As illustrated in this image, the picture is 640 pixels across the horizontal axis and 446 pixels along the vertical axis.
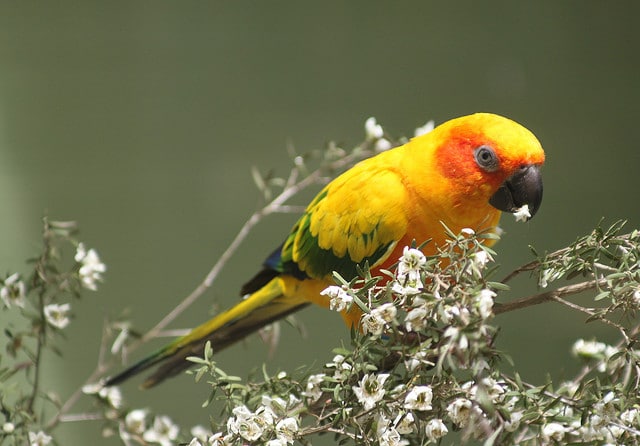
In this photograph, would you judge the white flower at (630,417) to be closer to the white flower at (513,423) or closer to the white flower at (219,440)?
the white flower at (513,423)

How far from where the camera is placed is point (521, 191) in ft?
3.00

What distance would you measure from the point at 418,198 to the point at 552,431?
37 centimetres

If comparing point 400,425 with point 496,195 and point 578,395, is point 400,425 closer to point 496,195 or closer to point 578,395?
point 578,395

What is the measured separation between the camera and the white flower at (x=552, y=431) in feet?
2.27

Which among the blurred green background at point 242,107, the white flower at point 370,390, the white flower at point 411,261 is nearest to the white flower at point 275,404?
the white flower at point 370,390

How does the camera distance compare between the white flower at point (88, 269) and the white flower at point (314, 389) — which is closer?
the white flower at point (314, 389)

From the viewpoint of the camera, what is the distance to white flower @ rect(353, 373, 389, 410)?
708mm

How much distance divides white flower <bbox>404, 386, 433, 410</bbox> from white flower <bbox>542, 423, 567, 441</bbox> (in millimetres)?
113

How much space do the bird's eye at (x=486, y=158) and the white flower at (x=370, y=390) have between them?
337 millimetres

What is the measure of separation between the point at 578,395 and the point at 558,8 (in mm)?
1062

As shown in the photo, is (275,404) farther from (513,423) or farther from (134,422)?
(134,422)

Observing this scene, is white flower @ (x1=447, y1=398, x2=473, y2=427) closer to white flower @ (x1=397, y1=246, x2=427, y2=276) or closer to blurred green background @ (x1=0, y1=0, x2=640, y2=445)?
white flower @ (x1=397, y1=246, x2=427, y2=276)

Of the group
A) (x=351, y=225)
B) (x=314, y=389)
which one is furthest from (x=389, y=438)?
(x=351, y=225)

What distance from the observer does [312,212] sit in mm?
1083
